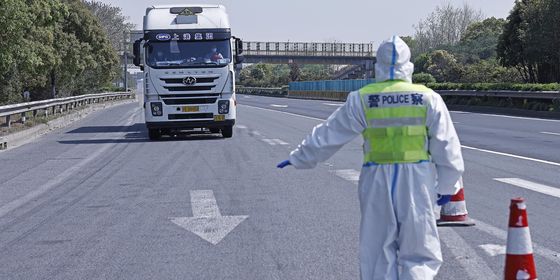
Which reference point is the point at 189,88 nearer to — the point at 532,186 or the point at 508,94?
the point at 532,186

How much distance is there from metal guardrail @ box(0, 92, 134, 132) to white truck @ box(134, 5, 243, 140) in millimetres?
4242

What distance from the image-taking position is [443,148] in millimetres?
5355

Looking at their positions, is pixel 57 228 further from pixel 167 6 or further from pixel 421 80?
pixel 421 80

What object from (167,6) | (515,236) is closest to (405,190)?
(515,236)

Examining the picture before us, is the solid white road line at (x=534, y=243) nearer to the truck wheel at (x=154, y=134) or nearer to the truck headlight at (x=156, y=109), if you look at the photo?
the truck headlight at (x=156, y=109)

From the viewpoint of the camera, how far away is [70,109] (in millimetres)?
41688

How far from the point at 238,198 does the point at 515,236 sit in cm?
703

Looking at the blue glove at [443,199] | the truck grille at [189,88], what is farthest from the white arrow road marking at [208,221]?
the truck grille at [189,88]

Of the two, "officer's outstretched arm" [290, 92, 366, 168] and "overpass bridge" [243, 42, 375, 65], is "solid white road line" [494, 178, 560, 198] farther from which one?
"overpass bridge" [243, 42, 375, 65]

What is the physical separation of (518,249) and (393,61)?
140 centimetres

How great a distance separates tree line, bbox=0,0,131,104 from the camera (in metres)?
28.7

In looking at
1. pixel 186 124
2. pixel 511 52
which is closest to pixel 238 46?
pixel 186 124

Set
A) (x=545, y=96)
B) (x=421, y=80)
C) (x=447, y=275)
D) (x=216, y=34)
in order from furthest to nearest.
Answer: (x=421, y=80) < (x=545, y=96) < (x=216, y=34) < (x=447, y=275)

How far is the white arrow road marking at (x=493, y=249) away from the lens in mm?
7770
